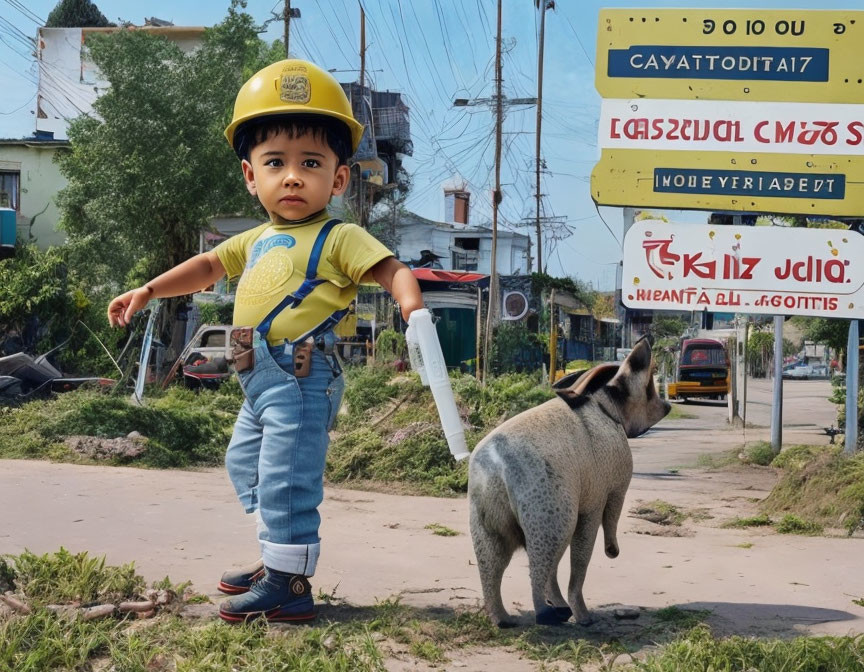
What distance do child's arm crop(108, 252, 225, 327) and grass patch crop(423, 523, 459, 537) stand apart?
2245 mm

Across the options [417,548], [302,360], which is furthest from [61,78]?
[302,360]

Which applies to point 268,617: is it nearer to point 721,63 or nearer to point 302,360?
point 302,360

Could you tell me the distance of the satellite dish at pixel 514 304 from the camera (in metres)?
27.9

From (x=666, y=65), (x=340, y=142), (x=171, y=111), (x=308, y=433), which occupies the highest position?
(x=171, y=111)

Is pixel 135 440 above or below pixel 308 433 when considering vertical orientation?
below

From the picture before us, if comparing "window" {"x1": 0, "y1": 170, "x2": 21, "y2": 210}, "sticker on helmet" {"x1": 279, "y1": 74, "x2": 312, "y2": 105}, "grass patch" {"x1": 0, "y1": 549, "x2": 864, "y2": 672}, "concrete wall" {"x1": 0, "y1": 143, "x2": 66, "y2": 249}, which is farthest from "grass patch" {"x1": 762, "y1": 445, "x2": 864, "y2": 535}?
"window" {"x1": 0, "y1": 170, "x2": 21, "y2": 210}

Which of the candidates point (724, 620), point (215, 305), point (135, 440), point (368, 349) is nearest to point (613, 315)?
point (368, 349)

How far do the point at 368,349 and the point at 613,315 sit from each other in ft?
94.2

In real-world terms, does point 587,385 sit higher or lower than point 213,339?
lower

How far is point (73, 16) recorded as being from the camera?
156 feet

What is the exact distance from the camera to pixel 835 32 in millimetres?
7285

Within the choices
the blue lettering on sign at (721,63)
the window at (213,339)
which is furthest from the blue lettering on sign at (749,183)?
the window at (213,339)

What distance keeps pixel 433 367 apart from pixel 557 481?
58cm

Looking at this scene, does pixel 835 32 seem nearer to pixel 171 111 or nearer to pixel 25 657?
pixel 25 657
